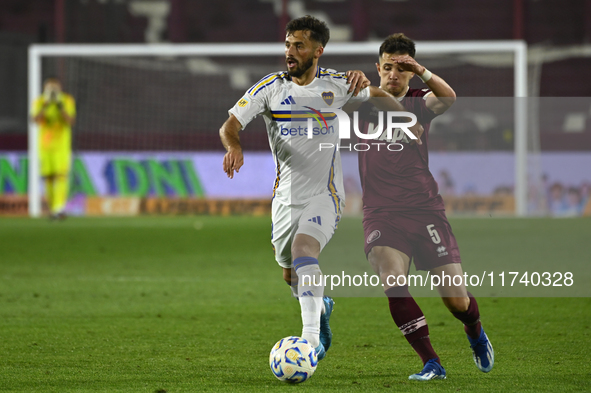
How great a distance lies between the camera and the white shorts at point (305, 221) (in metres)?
4.47

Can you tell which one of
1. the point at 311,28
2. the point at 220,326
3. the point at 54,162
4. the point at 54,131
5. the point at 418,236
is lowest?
the point at 220,326

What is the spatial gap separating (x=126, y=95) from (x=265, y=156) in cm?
350

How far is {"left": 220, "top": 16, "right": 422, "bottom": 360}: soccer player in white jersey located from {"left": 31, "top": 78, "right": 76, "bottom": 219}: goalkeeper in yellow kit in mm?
11112

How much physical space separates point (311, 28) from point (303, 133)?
0.57 metres

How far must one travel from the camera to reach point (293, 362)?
12.8ft

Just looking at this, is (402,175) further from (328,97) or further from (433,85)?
(328,97)

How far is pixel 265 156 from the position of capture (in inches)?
665

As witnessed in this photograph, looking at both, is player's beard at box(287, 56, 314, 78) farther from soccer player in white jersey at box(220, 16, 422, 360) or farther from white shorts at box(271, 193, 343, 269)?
white shorts at box(271, 193, 343, 269)

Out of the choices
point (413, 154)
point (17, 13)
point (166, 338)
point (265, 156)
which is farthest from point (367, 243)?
point (17, 13)

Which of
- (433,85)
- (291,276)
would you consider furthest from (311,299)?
(433,85)

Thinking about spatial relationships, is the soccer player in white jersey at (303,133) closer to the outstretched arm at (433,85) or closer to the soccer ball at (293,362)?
the outstretched arm at (433,85)

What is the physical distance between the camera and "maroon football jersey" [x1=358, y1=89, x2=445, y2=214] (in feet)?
14.4

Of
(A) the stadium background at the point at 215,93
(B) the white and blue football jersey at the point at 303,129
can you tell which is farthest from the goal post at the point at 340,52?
(B) the white and blue football jersey at the point at 303,129

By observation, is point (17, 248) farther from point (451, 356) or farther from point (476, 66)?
point (476, 66)
